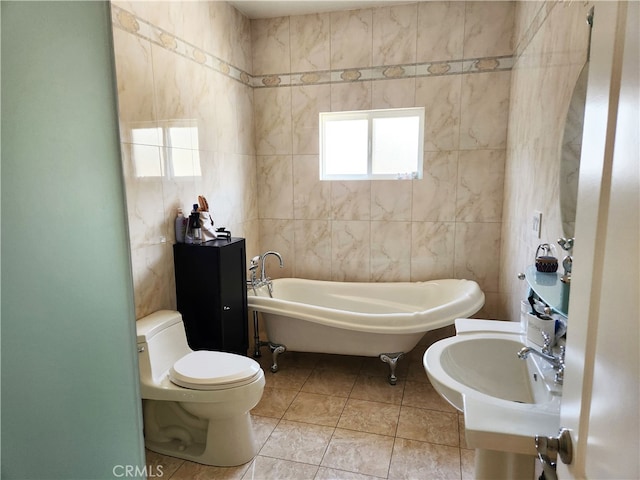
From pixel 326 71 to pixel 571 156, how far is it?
2268 millimetres

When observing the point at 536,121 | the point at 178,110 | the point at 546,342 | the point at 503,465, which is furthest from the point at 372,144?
the point at 503,465

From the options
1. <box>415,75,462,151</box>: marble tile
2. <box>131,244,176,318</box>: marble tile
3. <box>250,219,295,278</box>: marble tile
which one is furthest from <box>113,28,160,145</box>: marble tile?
<box>415,75,462,151</box>: marble tile

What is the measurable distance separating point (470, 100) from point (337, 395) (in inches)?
96.5

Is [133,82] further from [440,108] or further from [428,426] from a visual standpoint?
[428,426]

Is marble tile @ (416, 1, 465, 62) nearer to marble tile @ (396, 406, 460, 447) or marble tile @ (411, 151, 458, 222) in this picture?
marble tile @ (411, 151, 458, 222)

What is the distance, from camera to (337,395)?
2.71 metres

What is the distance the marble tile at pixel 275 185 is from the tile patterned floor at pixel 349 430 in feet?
4.49

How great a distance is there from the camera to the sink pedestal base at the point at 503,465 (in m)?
1.16

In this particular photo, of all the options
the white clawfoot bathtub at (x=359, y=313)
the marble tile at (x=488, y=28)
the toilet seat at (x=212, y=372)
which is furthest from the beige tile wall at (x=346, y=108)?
the toilet seat at (x=212, y=372)

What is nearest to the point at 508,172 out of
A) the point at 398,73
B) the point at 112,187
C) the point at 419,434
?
the point at 398,73

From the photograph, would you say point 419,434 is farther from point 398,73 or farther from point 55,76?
point 398,73

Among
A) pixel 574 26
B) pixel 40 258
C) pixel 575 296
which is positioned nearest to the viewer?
pixel 40 258

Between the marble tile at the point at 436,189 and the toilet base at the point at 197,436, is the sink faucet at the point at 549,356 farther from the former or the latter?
the marble tile at the point at 436,189

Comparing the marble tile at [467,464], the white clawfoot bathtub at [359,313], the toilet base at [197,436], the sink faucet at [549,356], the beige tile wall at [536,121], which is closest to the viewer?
the sink faucet at [549,356]
